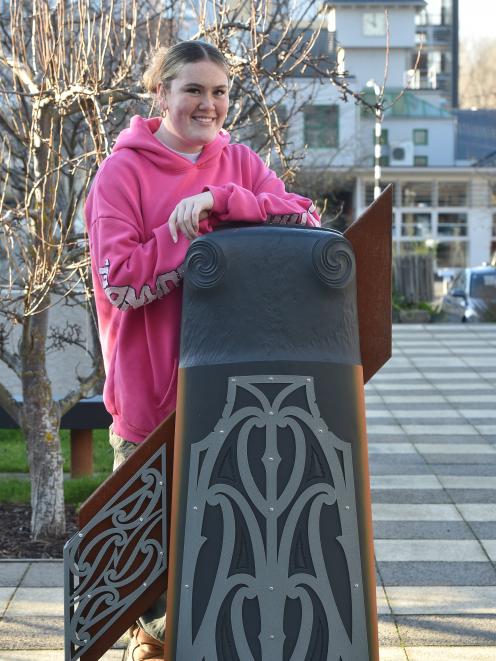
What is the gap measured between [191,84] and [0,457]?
598 centimetres

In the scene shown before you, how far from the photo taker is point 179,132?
9.39 ft

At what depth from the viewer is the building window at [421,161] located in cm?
4908

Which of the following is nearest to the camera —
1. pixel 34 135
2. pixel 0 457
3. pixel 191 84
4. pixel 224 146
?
pixel 191 84

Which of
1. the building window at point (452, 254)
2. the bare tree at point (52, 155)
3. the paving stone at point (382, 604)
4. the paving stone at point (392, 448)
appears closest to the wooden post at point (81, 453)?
the bare tree at point (52, 155)

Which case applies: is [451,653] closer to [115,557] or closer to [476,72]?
[115,557]

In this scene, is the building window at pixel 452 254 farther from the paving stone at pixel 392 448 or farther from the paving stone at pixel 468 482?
the paving stone at pixel 468 482

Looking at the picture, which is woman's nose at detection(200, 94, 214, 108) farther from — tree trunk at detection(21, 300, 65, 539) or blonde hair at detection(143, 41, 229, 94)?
tree trunk at detection(21, 300, 65, 539)

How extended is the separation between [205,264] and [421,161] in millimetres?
47914

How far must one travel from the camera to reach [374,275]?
2766 millimetres

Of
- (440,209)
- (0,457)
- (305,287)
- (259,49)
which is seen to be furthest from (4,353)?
(440,209)

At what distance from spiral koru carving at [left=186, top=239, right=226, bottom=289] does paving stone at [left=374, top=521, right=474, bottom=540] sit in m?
3.50

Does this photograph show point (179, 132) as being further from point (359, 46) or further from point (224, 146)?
point (359, 46)

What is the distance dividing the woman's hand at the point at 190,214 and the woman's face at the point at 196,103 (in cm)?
23

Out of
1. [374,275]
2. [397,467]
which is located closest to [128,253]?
[374,275]
